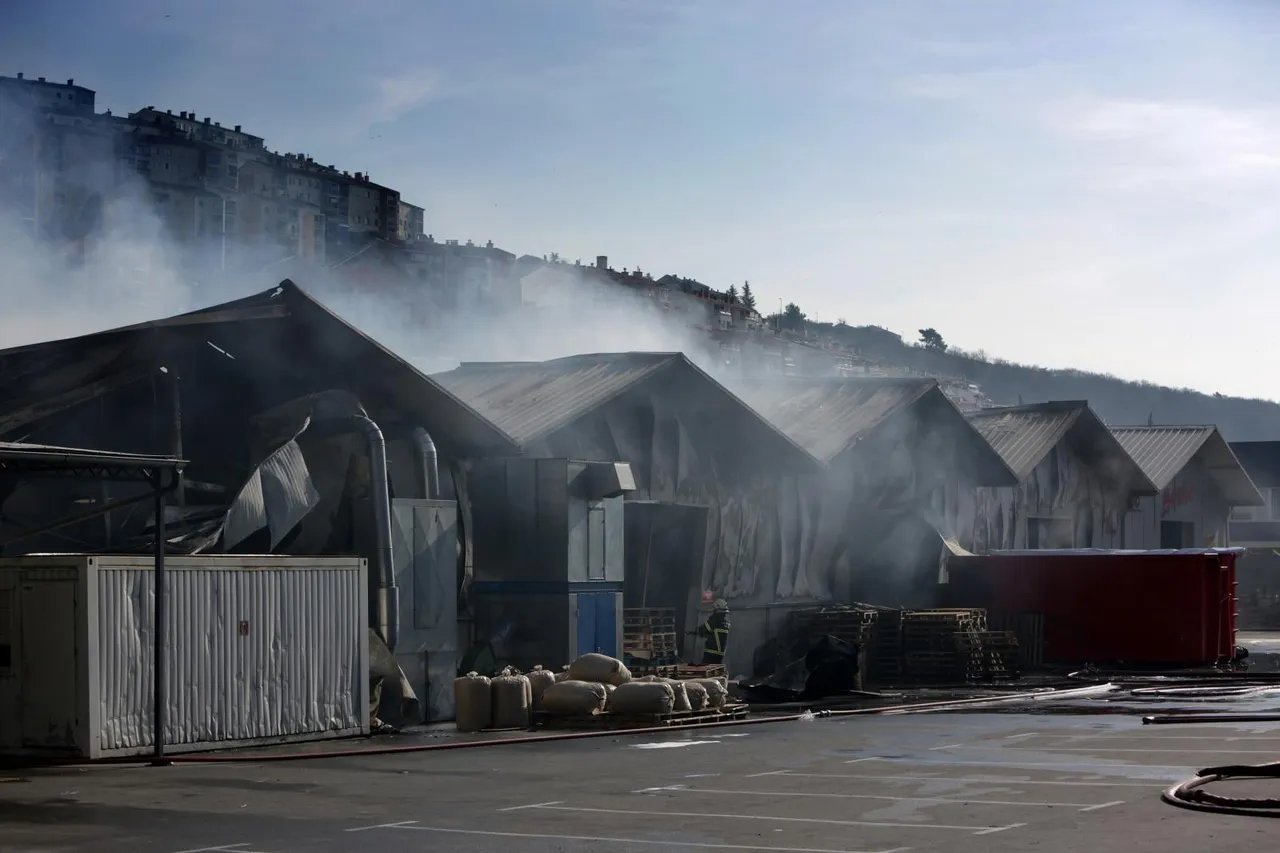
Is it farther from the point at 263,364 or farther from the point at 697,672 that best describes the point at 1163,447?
the point at 263,364

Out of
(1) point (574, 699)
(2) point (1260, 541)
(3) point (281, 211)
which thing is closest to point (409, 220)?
(3) point (281, 211)

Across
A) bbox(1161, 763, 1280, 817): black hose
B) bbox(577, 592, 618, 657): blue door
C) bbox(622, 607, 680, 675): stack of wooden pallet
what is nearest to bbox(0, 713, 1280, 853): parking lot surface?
bbox(1161, 763, 1280, 817): black hose

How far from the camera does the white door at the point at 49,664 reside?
18516mm

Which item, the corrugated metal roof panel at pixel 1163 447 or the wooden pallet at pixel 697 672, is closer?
the wooden pallet at pixel 697 672

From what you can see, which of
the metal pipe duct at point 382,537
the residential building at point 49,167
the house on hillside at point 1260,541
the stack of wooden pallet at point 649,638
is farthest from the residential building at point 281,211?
the metal pipe duct at point 382,537

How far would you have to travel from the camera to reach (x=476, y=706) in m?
23.2

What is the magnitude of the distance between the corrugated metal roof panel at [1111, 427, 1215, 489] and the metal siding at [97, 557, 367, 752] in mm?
41442

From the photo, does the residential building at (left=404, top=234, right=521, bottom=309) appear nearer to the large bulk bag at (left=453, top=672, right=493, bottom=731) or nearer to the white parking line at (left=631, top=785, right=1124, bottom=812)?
the large bulk bag at (left=453, top=672, right=493, bottom=731)

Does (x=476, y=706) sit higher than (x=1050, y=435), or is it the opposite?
(x=1050, y=435)

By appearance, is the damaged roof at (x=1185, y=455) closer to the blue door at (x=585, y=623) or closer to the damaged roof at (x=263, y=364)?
the blue door at (x=585, y=623)

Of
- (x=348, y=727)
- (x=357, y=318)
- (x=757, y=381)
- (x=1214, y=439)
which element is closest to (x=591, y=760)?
(x=348, y=727)

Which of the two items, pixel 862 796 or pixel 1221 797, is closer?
pixel 1221 797

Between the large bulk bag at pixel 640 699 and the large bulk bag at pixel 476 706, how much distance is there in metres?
1.73

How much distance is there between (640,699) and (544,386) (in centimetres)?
1210
